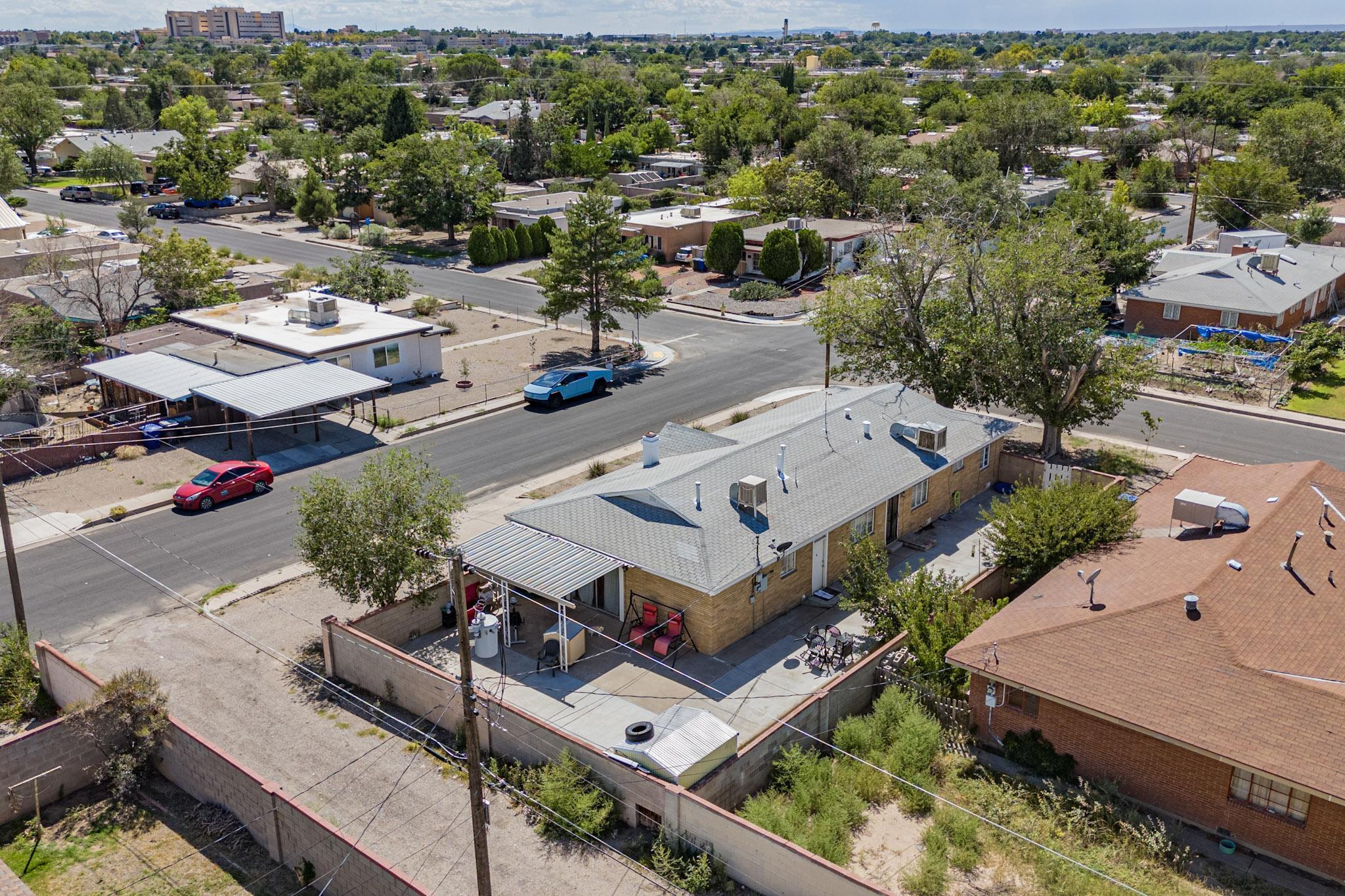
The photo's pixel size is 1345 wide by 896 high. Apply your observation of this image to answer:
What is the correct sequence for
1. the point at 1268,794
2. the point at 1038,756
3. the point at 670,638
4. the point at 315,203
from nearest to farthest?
the point at 1268,794, the point at 1038,756, the point at 670,638, the point at 315,203

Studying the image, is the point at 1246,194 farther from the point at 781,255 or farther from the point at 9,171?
the point at 9,171

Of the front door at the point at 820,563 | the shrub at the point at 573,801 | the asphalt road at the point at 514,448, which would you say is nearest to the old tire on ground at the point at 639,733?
the shrub at the point at 573,801

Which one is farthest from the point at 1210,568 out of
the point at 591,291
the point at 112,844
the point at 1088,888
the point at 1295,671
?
the point at 591,291

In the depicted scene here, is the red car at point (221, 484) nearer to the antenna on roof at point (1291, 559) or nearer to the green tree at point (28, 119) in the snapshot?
the antenna on roof at point (1291, 559)

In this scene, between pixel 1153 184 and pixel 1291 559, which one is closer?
pixel 1291 559

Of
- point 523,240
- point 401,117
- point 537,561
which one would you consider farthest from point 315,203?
point 537,561

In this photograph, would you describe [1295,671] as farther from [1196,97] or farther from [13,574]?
[1196,97]
